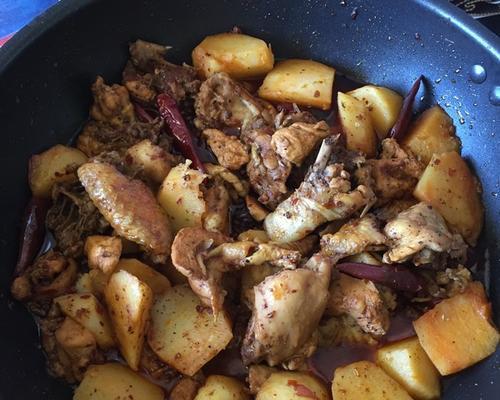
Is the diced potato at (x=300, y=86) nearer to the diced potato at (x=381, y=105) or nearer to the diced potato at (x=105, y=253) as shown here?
the diced potato at (x=381, y=105)

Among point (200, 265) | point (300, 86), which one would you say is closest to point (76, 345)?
point (200, 265)

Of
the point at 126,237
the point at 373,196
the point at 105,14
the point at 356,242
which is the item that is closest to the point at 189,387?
the point at 126,237

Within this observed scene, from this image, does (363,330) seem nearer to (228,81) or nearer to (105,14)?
(228,81)

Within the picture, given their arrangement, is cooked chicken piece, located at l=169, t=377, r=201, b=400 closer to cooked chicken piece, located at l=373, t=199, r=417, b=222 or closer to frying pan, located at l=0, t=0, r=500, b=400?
frying pan, located at l=0, t=0, r=500, b=400

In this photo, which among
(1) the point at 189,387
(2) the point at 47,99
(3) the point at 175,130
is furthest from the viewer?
(3) the point at 175,130

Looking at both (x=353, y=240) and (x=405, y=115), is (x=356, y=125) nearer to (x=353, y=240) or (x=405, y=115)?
(x=405, y=115)

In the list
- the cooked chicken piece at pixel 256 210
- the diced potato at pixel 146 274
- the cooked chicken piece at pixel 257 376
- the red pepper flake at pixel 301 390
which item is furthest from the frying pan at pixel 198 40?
the cooked chicken piece at pixel 256 210

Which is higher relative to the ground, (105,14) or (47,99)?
(105,14)
